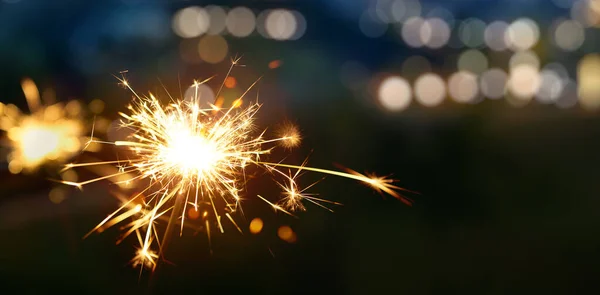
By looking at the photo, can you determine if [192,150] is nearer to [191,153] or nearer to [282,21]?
[191,153]

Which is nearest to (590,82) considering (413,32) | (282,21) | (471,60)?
(282,21)

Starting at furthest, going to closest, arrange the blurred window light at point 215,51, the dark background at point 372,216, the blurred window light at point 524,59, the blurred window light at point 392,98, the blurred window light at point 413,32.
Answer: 1. the blurred window light at point 413,32
2. the blurred window light at point 524,59
3. the blurred window light at point 215,51
4. the blurred window light at point 392,98
5. the dark background at point 372,216

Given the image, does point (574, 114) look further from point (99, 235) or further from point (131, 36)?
point (131, 36)

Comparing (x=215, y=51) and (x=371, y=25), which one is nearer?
(x=215, y=51)

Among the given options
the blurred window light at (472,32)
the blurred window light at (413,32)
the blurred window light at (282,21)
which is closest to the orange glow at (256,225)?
the blurred window light at (282,21)

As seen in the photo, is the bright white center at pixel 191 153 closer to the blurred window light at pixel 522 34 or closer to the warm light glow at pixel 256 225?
the warm light glow at pixel 256 225
